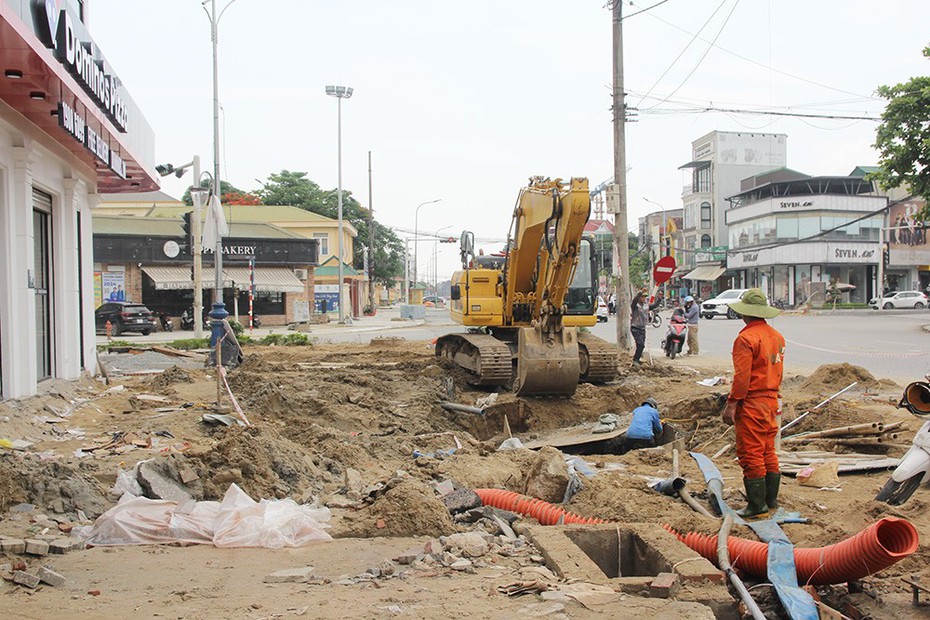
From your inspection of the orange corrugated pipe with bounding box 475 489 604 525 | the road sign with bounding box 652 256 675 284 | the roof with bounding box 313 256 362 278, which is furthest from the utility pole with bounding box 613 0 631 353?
the roof with bounding box 313 256 362 278

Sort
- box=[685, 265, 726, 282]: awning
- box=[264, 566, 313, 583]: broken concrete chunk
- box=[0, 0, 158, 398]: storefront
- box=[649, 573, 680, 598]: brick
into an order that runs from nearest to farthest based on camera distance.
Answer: box=[649, 573, 680, 598]: brick
box=[264, 566, 313, 583]: broken concrete chunk
box=[0, 0, 158, 398]: storefront
box=[685, 265, 726, 282]: awning

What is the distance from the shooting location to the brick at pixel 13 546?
16.4 ft

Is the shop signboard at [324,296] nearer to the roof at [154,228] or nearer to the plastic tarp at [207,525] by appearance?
the roof at [154,228]

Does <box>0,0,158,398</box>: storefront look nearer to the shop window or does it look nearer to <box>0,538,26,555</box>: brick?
<box>0,538,26,555</box>: brick

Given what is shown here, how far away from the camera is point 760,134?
71.1 m

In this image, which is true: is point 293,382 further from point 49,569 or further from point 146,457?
point 49,569

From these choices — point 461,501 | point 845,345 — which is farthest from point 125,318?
point 461,501

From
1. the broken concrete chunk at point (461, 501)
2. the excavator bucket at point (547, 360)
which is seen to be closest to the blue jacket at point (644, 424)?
the excavator bucket at point (547, 360)

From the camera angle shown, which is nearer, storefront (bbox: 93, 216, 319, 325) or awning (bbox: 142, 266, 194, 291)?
awning (bbox: 142, 266, 194, 291)

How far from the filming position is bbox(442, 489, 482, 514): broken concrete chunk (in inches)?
252

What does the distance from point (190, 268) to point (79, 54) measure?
3219 centimetres

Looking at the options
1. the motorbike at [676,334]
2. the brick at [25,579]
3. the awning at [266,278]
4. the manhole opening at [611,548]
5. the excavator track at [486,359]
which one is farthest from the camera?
the awning at [266,278]

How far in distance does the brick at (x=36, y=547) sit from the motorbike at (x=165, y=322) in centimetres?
3636

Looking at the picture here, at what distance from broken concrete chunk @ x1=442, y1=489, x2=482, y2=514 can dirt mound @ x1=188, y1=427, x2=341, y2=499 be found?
1.36 meters
